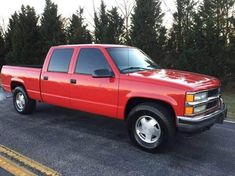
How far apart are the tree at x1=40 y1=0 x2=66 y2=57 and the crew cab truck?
517 inches

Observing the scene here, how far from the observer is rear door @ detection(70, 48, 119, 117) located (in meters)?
5.45

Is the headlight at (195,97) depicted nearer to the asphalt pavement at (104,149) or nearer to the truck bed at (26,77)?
the asphalt pavement at (104,149)

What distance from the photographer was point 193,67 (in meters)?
12.2

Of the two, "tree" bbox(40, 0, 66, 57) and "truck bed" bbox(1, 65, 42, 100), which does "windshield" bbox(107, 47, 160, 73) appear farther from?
"tree" bbox(40, 0, 66, 57)

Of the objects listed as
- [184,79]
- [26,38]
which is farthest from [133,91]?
[26,38]

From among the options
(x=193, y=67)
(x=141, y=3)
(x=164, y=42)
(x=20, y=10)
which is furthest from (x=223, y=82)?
(x=20, y=10)

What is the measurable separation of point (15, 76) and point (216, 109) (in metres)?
A: 5.35

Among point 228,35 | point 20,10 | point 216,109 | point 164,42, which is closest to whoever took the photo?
point 216,109

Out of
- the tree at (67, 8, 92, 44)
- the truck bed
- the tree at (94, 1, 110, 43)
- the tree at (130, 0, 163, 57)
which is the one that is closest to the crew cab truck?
the truck bed

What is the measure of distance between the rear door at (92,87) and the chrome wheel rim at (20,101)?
218 cm

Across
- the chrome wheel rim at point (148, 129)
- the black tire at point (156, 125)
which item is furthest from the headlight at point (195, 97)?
the chrome wheel rim at point (148, 129)

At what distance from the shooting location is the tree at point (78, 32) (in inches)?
719

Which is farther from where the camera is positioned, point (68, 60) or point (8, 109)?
point (8, 109)

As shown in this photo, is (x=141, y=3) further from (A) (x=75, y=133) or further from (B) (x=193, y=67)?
(A) (x=75, y=133)
